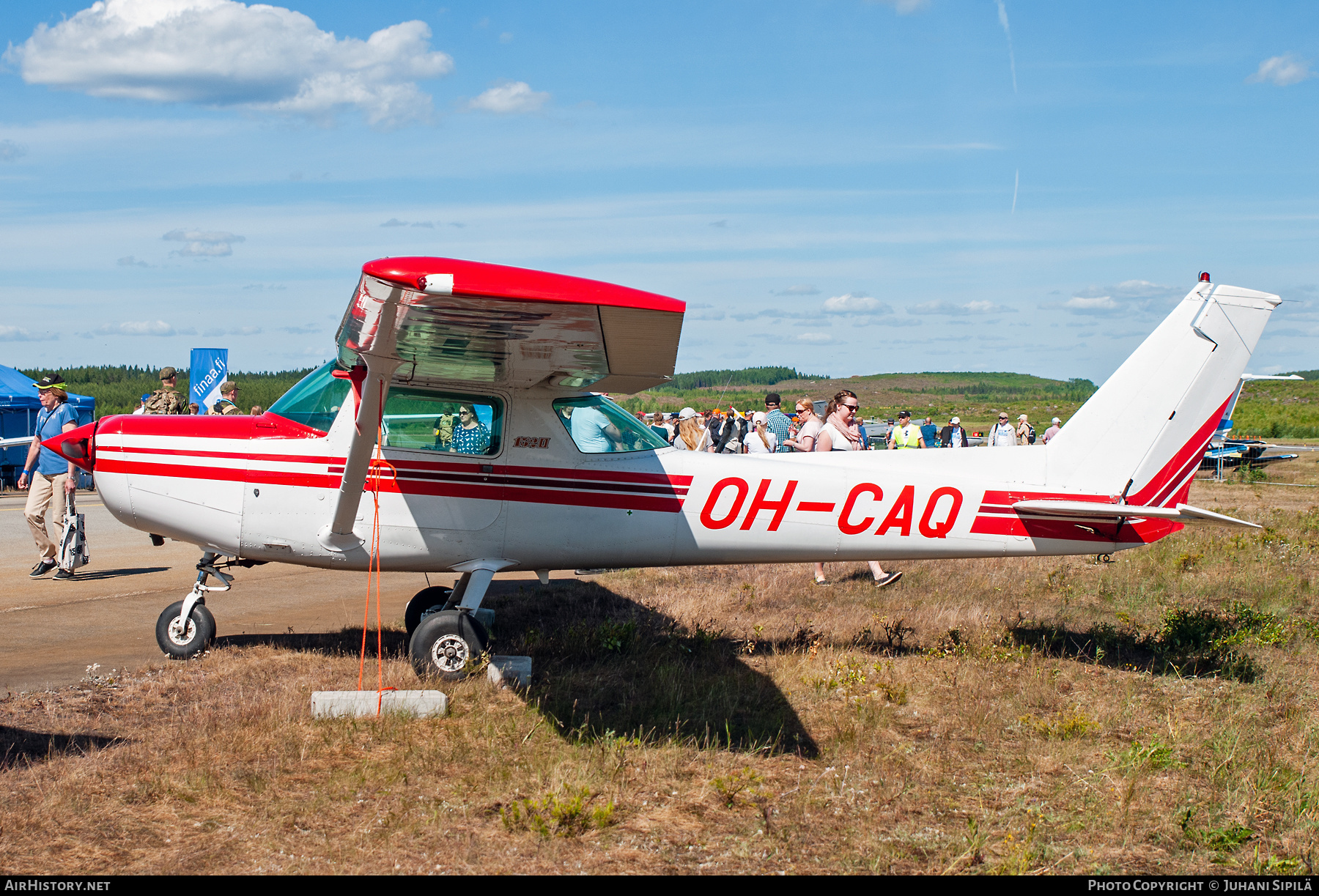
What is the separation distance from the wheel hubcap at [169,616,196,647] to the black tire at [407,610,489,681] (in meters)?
1.74

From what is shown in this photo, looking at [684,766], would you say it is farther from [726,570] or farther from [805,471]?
[726,570]

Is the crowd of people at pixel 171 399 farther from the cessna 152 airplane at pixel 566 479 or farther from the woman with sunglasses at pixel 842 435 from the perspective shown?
the woman with sunglasses at pixel 842 435

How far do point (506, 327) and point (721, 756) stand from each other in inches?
101

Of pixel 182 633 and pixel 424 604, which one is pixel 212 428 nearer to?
pixel 182 633

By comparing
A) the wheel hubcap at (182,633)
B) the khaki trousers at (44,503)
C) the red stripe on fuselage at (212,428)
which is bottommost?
the wheel hubcap at (182,633)

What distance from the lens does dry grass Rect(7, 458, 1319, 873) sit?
389 cm

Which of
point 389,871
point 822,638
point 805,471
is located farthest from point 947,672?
point 389,871

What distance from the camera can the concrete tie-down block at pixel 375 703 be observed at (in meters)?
5.49

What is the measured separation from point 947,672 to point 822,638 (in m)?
1.22

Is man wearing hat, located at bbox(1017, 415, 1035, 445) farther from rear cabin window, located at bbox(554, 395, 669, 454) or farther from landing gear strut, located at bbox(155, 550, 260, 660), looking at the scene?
landing gear strut, located at bbox(155, 550, 260, 660)

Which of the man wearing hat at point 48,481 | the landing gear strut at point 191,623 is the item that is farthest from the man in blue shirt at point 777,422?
the man wearing hat at point 48,481

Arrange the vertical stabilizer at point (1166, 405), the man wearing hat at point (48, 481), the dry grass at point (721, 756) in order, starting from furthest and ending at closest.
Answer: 1. the man wearing hat at point (48, 481)
2. the vertical stabilizer at point (1166, 405)
3. the dry grass at point (721, 756)

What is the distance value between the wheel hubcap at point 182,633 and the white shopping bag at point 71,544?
3886mm

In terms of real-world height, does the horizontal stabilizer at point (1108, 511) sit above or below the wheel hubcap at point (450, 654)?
above
